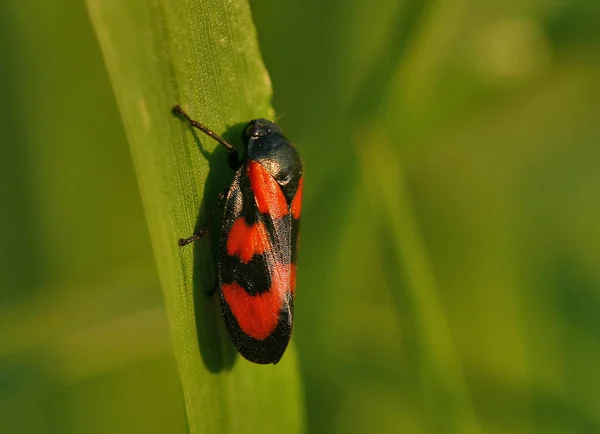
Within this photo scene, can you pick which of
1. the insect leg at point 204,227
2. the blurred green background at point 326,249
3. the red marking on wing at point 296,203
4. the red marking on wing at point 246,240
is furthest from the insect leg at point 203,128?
the blurred green background at point 326,249

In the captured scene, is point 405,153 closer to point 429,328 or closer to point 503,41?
point 503,41

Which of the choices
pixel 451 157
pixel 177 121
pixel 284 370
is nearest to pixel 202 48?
pixel 177 121

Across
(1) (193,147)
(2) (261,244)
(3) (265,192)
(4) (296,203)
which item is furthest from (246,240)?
(1) (193,147)

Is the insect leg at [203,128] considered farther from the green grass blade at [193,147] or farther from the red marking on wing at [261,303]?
the red marking on wing at [261,303]

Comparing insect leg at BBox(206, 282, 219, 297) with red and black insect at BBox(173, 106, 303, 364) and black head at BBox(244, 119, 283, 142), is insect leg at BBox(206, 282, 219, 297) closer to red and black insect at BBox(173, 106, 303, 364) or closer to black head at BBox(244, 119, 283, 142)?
red and black insect at BBox(173, 106, 303, 364)

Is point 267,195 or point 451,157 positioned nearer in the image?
point 267,195

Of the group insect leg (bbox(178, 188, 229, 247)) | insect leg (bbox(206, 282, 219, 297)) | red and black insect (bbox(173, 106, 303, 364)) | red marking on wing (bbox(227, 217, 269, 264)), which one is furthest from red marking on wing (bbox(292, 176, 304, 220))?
insect leg (bbox(206, 282, 219, 297))

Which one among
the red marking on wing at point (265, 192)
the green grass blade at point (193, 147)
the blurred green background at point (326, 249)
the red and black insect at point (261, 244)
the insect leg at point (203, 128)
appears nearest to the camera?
the green grass blade at point (193, 147)
